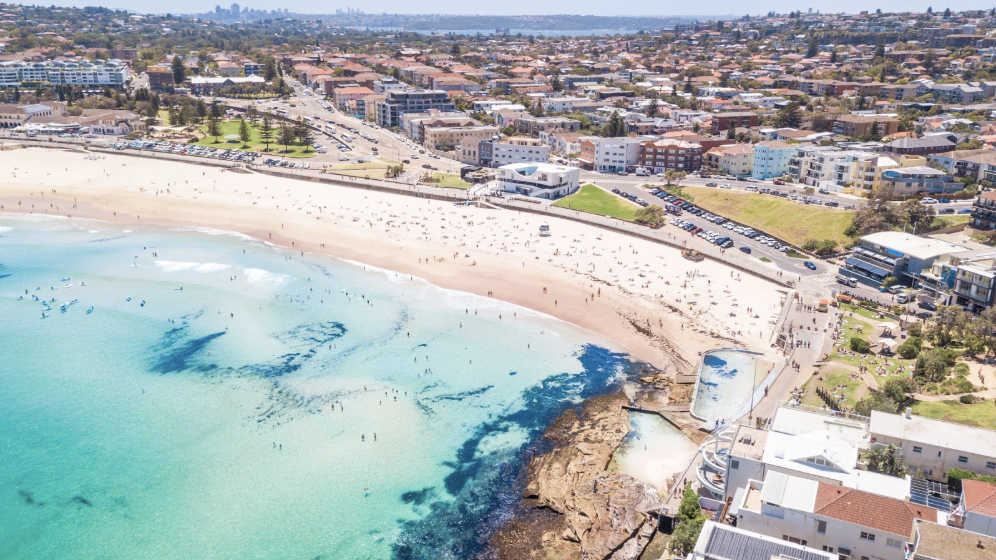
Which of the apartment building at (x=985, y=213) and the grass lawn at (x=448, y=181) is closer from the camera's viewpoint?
the apartment building at (x=985, y=213)

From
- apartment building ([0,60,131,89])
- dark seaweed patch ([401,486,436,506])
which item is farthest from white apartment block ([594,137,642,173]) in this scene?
apartment building ([0,60,131,89])

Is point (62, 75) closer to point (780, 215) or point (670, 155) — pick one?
point (670, 155)

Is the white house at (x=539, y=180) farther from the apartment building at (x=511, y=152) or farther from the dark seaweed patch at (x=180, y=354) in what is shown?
the dark seaweed patch at (x=180, y=354)

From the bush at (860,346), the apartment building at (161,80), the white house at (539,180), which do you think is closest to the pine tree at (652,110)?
the white house at (539,180)

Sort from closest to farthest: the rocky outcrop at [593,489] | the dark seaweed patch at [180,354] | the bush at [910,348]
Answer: the rocky outcrop at [593,489], the bush at [910,348], the dark seaweed patch at [180,354]

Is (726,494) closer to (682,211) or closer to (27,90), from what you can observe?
(682,211)

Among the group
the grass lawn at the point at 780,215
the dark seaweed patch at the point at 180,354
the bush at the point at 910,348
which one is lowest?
the dark seaweed patch at the point at 180,354

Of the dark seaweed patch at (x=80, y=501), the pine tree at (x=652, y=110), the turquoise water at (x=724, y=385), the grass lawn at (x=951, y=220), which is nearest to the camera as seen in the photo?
the dark seaweed patch at (x=80, y=501)
